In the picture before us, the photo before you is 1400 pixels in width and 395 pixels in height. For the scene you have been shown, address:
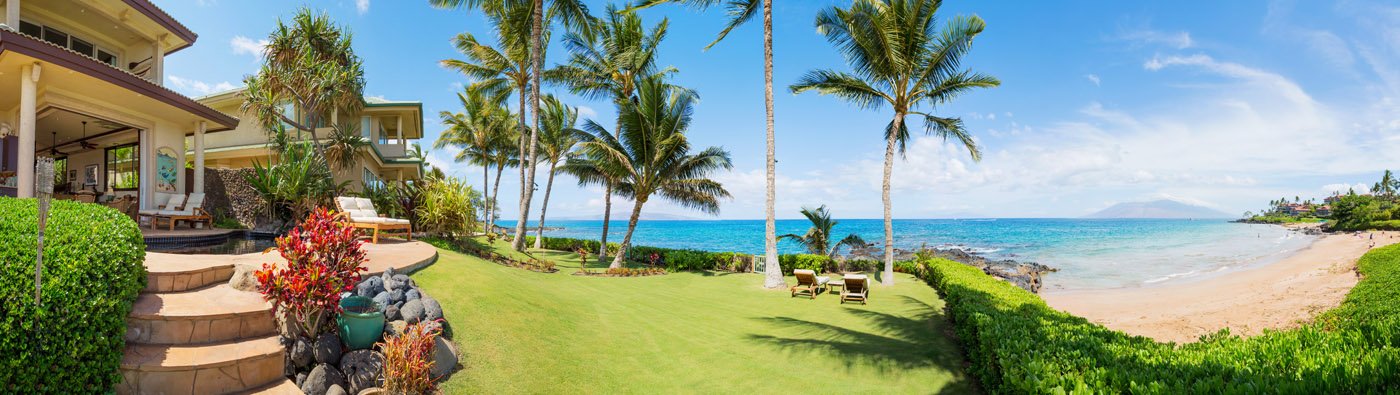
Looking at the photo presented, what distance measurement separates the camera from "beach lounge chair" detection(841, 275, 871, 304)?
1150cm

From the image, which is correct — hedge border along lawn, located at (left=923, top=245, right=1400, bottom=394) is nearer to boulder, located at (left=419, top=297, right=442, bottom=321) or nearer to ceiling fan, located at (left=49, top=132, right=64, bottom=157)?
boulder, located at (left=419, top=297, right=442, bottom=321)

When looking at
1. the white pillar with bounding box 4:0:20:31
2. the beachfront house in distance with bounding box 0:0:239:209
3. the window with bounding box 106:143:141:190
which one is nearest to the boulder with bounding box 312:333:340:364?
the beachfront house in distance with bounding box 0:0:239:209

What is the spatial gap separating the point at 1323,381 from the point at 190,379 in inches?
298

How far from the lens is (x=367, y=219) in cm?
1184

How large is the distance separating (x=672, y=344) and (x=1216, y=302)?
16.3 meters

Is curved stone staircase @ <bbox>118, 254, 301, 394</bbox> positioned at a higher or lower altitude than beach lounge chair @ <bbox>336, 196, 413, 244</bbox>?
lower

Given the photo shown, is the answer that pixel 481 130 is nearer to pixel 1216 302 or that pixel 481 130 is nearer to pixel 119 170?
pixel 119 170

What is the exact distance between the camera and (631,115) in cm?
1709

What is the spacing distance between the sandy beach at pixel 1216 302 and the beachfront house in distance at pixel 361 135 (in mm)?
24182

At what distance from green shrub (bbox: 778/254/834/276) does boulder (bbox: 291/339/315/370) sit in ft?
45.8

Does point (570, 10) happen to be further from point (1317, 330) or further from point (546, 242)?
point (1317, 330)

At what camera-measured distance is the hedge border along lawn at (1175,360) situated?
304 cm

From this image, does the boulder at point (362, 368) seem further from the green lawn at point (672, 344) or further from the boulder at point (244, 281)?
the boulder at point (244, 281)

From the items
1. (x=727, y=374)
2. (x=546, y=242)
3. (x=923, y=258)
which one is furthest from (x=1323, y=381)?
(x=546, y=242)
